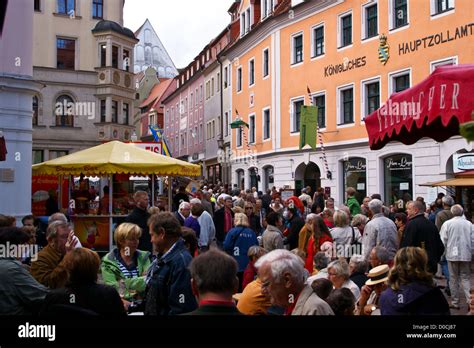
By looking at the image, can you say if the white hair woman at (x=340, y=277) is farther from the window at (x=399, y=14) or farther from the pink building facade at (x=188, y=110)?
the window at (x=399, y=14)

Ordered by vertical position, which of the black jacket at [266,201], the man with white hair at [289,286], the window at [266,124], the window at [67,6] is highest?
the window at [67,6]

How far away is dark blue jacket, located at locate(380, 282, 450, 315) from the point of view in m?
2.96

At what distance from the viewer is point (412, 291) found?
125 inches

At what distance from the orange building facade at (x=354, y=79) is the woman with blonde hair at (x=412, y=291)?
4522 millimetres

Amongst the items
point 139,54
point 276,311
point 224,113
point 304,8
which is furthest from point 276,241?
point 304,8

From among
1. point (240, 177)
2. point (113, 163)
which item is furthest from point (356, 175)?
point (240, 177)

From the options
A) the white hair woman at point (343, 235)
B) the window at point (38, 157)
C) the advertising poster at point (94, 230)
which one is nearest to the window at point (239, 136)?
the white hair woman at point (343, 235)

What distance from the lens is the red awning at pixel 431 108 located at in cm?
364

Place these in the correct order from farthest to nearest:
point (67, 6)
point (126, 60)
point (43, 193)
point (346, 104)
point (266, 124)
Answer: point (346, 104)
point (43, 193)
point (266, 124)
point (126, 60)
point (67, 6)

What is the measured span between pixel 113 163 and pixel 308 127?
3.98m

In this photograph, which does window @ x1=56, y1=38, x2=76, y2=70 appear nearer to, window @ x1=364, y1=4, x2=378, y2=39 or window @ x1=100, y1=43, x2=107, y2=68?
window @ x1=100, y1=43, x2=107, y2=68

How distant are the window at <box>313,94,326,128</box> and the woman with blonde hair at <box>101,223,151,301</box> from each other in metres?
10.5

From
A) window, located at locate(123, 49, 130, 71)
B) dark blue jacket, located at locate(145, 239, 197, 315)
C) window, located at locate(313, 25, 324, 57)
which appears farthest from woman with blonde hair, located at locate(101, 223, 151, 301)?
window, located at locate(313, 25, 324, 57)

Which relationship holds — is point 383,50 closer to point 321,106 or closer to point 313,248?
point 321,106
